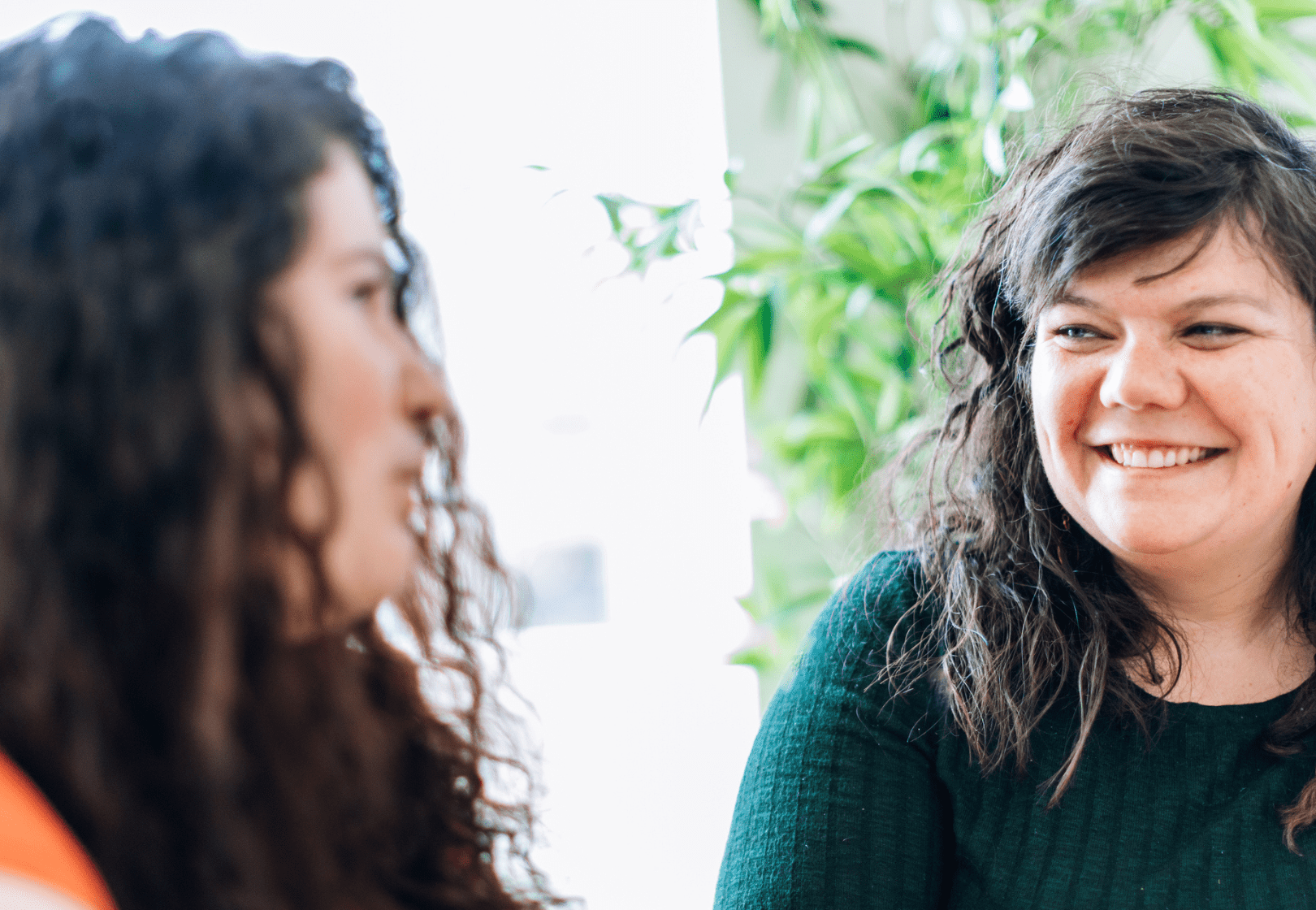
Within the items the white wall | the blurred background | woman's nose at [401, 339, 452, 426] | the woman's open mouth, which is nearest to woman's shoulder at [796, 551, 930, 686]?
the blurred background

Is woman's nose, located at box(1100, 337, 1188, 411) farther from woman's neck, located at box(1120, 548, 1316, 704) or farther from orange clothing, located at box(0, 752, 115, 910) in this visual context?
orange clothing, located at box(0, 752, 115, 910)

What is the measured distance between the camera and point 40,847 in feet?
0.99

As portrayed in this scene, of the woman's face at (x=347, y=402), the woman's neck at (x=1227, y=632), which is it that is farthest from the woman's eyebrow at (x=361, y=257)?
the woman's neck at (x=1227, y=632)

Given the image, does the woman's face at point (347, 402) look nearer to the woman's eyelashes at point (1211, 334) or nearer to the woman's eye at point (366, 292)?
the woman's eye at point (366, 292)

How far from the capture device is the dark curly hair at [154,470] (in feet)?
1.13

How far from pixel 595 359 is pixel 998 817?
0.95 meters

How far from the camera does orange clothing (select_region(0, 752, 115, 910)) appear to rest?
29 centimetres

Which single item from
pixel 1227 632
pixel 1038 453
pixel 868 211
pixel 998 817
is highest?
pixel 868 211

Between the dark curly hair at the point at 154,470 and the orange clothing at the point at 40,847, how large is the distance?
0.06 feet

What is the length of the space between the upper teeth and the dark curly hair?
0.70 meters

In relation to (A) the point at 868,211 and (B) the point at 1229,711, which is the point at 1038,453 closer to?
(B) the point at 1229,711

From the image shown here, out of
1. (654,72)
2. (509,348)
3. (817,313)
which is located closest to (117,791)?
(817,313)

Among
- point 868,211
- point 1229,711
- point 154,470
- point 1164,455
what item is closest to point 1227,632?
point 1229,711

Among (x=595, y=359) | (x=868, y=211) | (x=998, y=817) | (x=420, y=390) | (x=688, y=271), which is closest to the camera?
(x=420, y=390)
